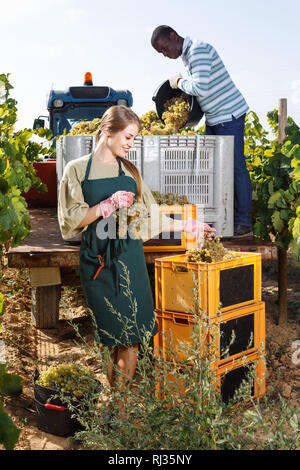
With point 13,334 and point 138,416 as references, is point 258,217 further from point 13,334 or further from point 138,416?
point 138,416

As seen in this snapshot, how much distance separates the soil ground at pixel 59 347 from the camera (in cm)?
340

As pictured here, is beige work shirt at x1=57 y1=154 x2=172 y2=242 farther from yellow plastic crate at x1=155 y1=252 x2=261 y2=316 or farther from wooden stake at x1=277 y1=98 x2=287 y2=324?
wooden stake at x1=277 y1=98 x2=287 y2=324

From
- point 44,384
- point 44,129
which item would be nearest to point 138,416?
point 44,384

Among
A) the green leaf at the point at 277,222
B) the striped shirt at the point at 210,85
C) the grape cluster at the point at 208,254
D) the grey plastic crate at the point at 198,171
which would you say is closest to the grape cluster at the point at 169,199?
the grey plastic crate at the point at 198,171

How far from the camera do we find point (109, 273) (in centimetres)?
304

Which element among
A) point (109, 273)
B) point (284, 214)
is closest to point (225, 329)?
point (109, 273)

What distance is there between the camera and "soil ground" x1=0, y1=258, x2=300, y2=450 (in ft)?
11.2

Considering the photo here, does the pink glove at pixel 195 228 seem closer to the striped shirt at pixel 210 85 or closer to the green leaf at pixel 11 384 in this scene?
the green leaf at pixel 11 384

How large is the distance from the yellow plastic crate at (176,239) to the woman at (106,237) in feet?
2.36

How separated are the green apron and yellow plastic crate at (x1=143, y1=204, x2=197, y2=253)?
0.73m

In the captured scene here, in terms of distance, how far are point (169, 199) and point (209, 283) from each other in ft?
3.38
